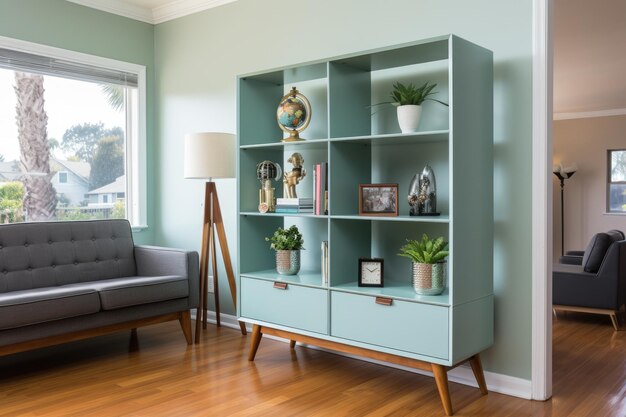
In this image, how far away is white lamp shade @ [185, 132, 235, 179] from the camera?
404 cm

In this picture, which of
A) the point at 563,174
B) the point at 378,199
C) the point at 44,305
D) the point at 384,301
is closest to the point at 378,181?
the point at 378,199

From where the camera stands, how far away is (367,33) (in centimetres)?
360

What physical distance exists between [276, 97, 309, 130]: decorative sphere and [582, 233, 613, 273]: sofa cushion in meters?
2.89

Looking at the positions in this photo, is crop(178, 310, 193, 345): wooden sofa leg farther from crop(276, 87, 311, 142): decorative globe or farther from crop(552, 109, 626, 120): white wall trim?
crop(552, 109, 626, 120): white wall trim

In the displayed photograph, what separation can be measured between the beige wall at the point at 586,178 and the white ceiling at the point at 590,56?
220mm

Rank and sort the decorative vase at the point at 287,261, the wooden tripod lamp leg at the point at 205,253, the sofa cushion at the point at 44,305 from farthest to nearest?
the wooden tripod lamp leg at the point at 205,253 < the decorative vase at the point at 287,261 < the sofa cushion at the point at 44,305

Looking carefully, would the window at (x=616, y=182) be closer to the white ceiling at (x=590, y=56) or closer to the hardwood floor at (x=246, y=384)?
the white ceiling at (x=590, y=56)

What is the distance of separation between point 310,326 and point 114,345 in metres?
1.52

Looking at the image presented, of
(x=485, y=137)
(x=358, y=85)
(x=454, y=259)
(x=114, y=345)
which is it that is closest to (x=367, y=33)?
(x=358, y=85)

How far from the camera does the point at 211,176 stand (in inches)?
159

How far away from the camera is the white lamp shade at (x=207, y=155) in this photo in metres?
4.04

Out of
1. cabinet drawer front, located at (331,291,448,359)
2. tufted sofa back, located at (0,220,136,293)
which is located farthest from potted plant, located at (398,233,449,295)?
tufted sofa back, located at (0,220,136,293)

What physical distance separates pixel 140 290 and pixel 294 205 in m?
1.09

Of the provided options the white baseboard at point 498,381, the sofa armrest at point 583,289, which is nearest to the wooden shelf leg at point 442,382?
the white baseboard at point 498,381
